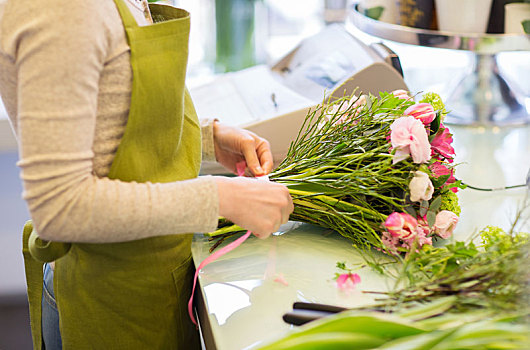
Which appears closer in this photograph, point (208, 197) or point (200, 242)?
point (208, 197)

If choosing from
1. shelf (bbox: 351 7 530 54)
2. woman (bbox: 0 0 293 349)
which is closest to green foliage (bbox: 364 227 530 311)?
woman (bbox: 0 0 293 349)

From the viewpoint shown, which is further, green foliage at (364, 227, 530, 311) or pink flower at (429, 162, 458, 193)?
pink flower at (429, 162, 458, 193)

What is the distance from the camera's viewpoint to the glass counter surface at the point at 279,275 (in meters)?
0.72

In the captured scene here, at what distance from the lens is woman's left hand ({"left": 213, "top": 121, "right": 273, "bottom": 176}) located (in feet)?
3.27

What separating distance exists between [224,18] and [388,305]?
1.79 metres

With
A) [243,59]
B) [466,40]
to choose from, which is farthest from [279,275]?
[243,59]

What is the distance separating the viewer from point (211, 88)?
1533 millimetres

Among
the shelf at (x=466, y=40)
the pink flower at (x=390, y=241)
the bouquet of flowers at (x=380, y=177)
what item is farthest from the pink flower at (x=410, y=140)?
the shelf at (x=466, y=40)

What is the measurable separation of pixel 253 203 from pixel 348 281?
161 millimetres

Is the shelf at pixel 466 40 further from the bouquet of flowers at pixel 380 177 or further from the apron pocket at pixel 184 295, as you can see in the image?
the apron pocket at pixel 184 295

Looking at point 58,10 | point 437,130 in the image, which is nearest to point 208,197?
point 58,10

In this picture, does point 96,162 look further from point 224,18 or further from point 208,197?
point 224,18

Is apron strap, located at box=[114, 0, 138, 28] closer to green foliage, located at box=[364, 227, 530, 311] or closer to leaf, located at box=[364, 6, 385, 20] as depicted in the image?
green foliage, located at box=[364, 227, 530, 311]

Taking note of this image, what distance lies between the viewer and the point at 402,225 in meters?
→ 0.79
